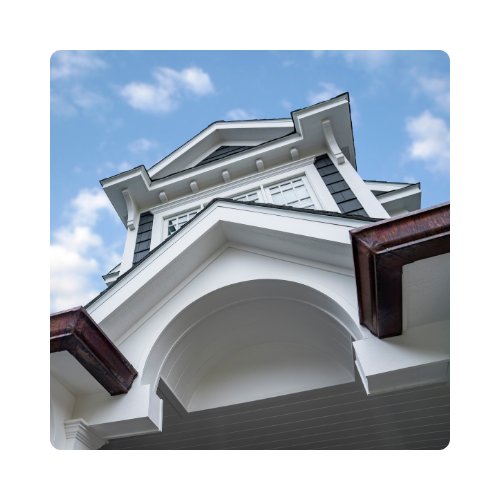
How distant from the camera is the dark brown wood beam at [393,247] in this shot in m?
3.22

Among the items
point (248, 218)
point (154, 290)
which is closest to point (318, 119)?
point (248, 218)

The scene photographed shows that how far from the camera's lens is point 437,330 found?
392 centimetres

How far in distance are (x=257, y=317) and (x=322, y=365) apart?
111 cm

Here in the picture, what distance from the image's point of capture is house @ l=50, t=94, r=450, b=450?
372 cm

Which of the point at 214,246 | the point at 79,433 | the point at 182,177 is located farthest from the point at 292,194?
the point at 79,433

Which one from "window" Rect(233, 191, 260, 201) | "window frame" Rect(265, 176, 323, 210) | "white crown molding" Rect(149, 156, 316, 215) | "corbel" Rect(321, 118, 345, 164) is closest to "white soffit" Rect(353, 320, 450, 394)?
"window frame" Rect(265, 176, 323, 210)

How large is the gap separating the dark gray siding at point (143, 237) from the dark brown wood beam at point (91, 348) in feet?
13.3

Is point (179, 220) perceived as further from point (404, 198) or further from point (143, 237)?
point (404, 198)

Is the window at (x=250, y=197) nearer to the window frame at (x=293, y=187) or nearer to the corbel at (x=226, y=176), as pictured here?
the window frame at (x=293, y=187)

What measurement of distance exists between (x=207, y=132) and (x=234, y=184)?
7.59 ft

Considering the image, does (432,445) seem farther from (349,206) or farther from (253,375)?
(349,206)

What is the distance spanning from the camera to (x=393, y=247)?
Answer: 328cm

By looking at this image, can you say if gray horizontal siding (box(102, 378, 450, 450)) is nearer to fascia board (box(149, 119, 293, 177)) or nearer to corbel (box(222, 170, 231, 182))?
corbel (box(222, 170, 231, 182))

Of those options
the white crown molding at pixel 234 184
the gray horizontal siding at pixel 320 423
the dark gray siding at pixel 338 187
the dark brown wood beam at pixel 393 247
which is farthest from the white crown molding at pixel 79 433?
the white crown molding at pixel 234 184
